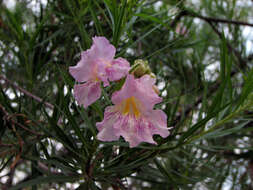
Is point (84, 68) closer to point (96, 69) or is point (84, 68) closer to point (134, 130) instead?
point (96, 69)

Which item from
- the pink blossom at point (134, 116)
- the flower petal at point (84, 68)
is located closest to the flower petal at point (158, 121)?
the pink blossom at point (134, 116)

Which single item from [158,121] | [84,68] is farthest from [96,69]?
[158,121]

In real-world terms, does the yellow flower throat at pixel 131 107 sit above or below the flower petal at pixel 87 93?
below

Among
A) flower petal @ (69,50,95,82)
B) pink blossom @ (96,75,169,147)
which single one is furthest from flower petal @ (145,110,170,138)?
flower petal @ (69,50,95,82)

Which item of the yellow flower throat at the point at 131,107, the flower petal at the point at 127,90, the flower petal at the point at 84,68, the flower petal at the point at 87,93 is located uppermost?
the flower petal at the point at 84,68

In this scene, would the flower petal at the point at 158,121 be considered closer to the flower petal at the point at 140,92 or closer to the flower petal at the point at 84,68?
the flower petal at the point at 140,92

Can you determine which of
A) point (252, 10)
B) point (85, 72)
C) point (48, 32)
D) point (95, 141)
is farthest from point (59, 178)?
point (252, 10)
